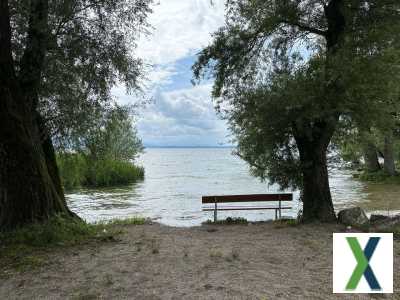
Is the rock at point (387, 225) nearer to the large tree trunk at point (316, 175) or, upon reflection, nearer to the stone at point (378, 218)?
the stone at point (378, 218)

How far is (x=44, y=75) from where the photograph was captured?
32.9 ft

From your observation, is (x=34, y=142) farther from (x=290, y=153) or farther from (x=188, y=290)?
(x=290, y=153)

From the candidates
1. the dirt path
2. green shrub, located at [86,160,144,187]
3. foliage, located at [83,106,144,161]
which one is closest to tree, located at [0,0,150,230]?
foliage, located at [83,106,144,161]

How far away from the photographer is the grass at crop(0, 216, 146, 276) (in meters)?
6.95

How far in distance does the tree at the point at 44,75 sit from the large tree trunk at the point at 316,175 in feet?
18.7

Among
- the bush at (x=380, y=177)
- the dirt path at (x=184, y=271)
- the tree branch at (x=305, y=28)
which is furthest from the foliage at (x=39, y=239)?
the bush at (x=380, y=177)

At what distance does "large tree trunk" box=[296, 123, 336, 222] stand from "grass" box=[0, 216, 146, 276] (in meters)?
5.98

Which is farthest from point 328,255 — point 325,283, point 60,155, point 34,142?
point 60,155

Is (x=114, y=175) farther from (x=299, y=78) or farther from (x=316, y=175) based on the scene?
(x=299, y=78)

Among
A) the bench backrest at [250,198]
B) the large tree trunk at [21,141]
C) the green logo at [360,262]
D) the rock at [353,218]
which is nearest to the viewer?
the green logo at [360,262]

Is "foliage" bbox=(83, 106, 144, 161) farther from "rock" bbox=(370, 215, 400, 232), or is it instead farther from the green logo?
the green logo

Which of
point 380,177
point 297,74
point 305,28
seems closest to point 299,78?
point 297,74

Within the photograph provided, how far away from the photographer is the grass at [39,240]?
695 cm

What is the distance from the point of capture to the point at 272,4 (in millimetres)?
11562
